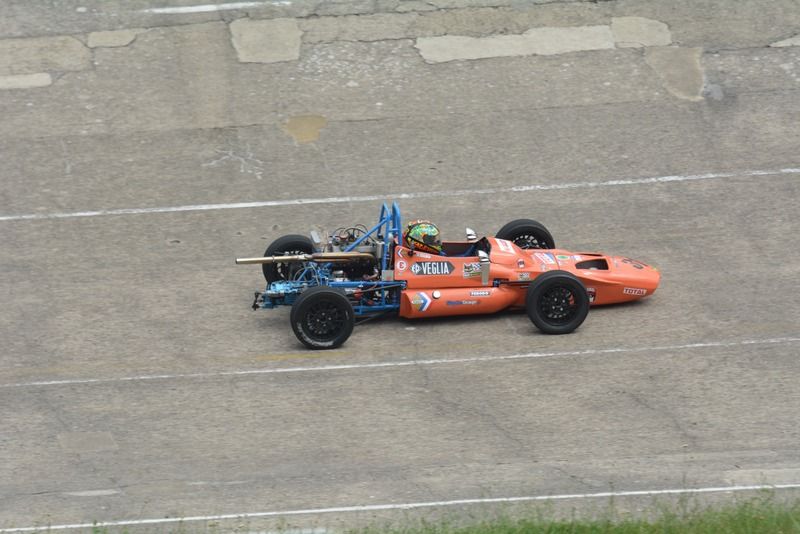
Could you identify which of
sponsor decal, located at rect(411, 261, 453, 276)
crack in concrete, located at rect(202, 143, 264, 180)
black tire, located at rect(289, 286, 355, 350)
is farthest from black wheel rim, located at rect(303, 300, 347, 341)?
crack in concrete, located at rect(202, 143, 264, 180)

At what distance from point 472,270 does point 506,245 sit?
1.96 ft

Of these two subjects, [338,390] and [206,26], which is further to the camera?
[206,26]

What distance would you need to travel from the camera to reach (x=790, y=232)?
628 inches

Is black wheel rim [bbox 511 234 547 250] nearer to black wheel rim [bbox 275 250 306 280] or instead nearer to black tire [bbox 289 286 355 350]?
black tire [bbox 289 286 355 350]

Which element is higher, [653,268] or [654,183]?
[654,183]

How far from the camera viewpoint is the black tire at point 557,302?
1351 cm

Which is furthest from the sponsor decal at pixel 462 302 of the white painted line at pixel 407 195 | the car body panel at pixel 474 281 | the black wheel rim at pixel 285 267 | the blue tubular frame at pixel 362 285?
the white painted line at pixel 407 195

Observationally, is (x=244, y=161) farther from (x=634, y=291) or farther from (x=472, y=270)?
(x=634, y=291)

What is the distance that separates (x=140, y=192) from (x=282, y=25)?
4864mm

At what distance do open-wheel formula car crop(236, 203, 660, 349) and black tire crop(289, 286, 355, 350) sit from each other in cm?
1

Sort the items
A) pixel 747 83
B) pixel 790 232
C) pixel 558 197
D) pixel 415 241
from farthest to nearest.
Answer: pixel 747 83, pixel 558 197, pixel 790 232, pixel 415 241

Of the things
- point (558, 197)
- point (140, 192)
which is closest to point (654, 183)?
point (558, 197)

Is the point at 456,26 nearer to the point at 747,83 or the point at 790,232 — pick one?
the point at 747,83

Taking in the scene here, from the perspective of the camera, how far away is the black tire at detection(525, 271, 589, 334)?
1351 cm
